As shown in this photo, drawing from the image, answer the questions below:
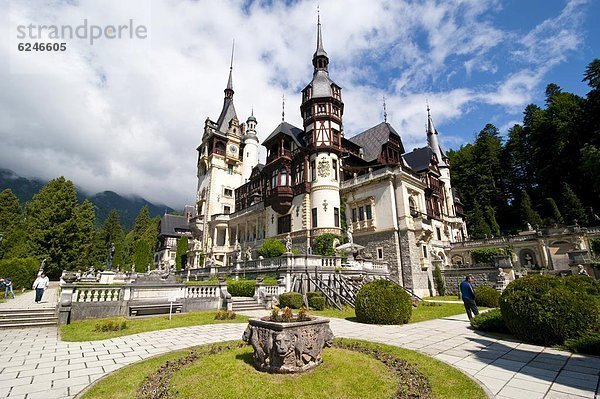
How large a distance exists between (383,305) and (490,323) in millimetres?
3980

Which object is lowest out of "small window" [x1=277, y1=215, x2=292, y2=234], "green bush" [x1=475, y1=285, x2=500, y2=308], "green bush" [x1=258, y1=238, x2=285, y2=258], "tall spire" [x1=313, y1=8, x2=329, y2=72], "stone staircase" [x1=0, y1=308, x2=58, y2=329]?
"green bush" [x1=475, y1=285, x2=500, y2=308]

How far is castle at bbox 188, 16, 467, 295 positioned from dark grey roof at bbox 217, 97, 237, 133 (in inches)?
328

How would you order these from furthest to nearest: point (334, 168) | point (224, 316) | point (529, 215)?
point (529, 215) → point (334, 168) → point (224, 316)

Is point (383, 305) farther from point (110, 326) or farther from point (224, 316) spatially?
point (110, 326)

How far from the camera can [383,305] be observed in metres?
12.7

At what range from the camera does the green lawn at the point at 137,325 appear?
10.2 meters

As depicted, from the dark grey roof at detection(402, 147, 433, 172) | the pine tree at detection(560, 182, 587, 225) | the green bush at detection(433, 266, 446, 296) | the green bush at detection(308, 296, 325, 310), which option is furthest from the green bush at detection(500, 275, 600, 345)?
the pine tree at detection(560, 182, 587, 225)

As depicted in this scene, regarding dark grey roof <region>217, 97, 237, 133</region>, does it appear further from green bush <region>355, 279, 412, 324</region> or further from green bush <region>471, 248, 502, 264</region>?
green bush <region>355, 279, 412, 324</region>

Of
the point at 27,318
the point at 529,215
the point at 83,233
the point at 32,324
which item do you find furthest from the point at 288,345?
the point at 529,215

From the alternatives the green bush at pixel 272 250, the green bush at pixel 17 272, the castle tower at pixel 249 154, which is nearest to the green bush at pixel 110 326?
the green bush at pixel 272 250

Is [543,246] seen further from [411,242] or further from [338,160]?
[338,160]

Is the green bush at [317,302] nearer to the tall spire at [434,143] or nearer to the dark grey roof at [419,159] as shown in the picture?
the dark grey roof at [419,159]

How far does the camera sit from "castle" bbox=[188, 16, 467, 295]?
1195 inches

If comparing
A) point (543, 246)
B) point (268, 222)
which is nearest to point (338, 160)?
point (268, 222)
